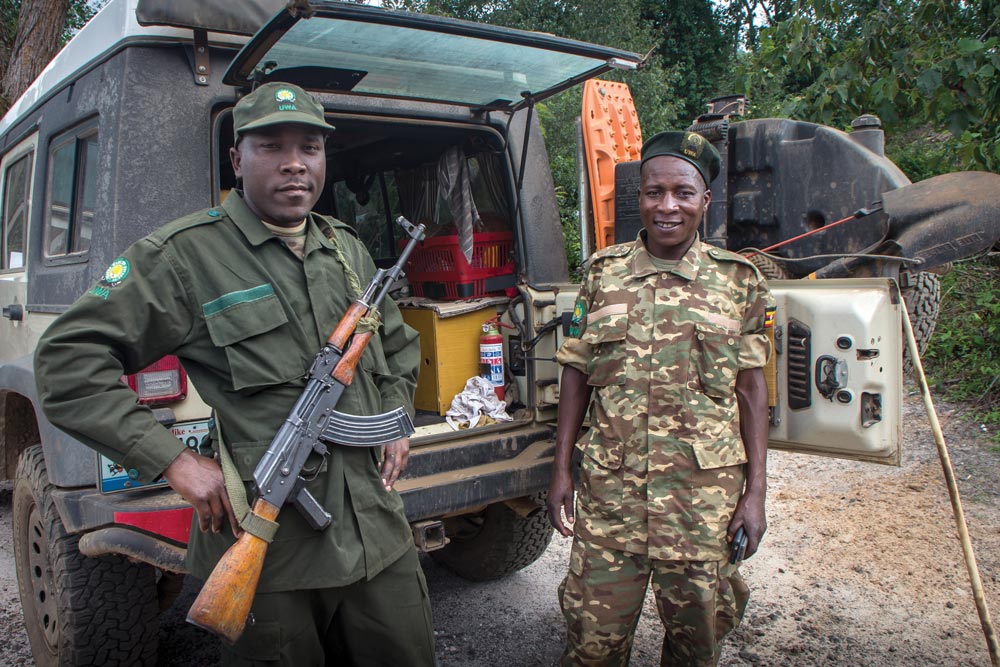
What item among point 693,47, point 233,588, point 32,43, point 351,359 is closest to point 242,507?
point 233,588

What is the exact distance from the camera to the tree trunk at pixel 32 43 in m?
7.30

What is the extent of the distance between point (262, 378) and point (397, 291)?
2.00m

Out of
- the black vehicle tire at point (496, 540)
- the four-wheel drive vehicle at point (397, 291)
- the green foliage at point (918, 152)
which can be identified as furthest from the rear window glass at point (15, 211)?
the green foliage at point (918, 152)

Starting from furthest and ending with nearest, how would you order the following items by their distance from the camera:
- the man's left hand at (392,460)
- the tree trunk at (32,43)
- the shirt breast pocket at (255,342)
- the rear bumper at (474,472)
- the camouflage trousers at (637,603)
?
the tree trunk at (32,43), the rear bumper at (474,472), the camouflage trousers at (637,603), the man's left hand at (392,460), the shirt breast pocket at (255,342)

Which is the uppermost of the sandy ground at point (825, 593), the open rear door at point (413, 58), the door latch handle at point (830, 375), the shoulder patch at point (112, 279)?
the open rear door at point (413, 58)

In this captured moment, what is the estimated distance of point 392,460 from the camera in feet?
6.74

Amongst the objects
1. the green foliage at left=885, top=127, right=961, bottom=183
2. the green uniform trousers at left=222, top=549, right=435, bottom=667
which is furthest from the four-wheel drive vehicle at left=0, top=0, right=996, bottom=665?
the green foliage at left=885, top=127, right=961, bottom=183

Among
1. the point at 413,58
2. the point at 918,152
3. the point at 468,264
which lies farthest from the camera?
the point at 918,152

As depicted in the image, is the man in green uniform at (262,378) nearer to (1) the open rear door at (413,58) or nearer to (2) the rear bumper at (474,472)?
(1) the open rear door at (413,58)

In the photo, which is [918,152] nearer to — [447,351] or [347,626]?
[447,351]

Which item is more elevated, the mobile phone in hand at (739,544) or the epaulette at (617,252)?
the epaulette at (617,252)

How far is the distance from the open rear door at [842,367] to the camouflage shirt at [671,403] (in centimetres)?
12

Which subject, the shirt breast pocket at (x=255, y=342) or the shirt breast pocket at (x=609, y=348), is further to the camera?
the shirt breast pocket at (x=609, y=348)

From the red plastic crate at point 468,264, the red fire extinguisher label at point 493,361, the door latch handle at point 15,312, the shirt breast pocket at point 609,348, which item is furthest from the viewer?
the red plastic crate at point 468,264
